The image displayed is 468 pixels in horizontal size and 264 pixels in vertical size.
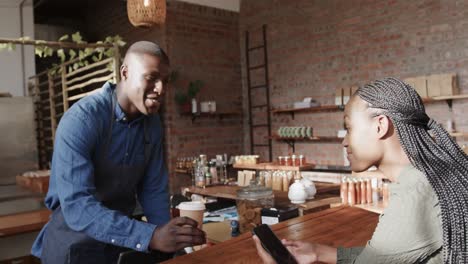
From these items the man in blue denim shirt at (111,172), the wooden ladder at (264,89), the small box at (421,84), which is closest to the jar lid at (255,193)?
the man in blue denim shirt at (111,172)

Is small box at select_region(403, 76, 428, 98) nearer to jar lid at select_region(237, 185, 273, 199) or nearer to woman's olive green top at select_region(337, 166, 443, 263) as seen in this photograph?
jar lid at select_region(237, 185, 273, 199)

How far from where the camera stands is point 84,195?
1.41m

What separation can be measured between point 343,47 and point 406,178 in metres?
5.42

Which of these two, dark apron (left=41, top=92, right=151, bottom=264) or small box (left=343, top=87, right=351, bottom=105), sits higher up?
small box (left=343, top=87, right=351, bottom=105)

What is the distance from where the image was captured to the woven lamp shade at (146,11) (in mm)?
3377

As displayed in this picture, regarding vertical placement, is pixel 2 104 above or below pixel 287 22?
below

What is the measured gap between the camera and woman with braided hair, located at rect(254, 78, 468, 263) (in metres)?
1.03

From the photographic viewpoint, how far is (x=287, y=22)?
6.91m

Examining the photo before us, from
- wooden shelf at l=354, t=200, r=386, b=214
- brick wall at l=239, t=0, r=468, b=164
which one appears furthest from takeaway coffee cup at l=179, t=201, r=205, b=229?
brick wall at l=239, t=0, r=468, b=164

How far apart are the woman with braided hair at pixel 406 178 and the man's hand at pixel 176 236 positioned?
0.67ft

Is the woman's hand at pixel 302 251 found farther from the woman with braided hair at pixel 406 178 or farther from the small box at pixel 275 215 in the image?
the small box at pixel 275 215

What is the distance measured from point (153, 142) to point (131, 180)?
0.19 meters

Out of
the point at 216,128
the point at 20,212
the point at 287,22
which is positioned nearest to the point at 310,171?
the point at 216,128

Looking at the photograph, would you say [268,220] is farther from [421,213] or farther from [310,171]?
[310,171]
